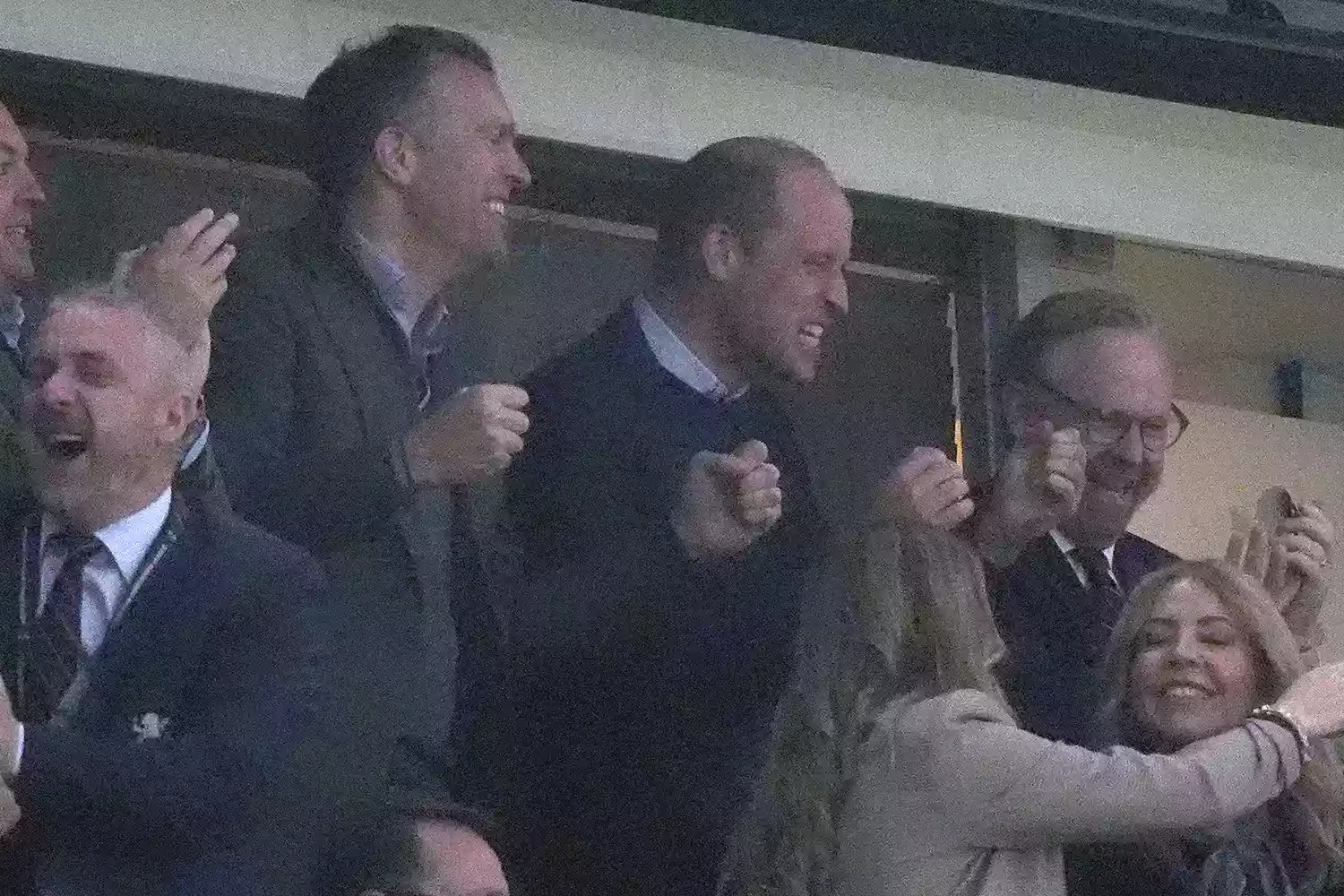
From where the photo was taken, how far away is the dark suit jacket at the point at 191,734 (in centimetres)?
316

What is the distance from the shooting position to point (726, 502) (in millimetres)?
3816

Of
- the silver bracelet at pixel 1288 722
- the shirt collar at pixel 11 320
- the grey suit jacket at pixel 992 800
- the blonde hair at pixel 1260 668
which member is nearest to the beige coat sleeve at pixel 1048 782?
the grey suit jacket at pixel 992 800

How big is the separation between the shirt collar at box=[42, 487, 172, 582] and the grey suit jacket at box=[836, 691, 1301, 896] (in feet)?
2.84

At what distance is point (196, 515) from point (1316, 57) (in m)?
2.24

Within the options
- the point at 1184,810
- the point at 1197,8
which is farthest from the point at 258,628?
the point at 1197,8

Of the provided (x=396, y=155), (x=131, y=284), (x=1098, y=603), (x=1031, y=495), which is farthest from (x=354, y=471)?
(x=1098, y=603)

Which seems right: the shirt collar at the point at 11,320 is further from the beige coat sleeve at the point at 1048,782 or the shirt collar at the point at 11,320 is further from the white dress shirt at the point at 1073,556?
the white dress shirt at the point at 1073,556

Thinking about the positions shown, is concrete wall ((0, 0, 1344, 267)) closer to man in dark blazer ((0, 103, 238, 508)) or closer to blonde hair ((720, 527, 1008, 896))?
man in dark blazer ((0, 103, 238, 508))

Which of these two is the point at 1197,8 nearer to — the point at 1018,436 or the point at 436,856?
the point at 1018,436

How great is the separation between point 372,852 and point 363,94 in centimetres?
113

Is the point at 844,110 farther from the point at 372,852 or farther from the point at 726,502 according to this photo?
the point at 372,852

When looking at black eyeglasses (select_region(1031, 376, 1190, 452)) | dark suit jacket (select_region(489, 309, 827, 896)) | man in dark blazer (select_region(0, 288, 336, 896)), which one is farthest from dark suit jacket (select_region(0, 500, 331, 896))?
black eyeglasses (select_region(1031, 376, 1190, 452))

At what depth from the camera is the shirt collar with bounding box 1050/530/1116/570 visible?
13.7ft

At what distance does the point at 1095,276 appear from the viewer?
193 inches
